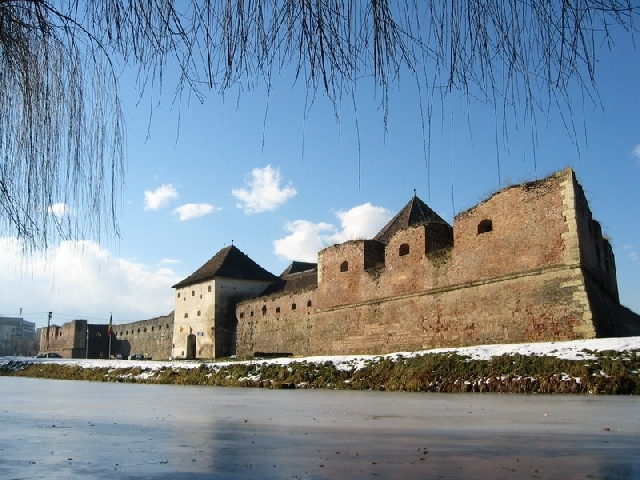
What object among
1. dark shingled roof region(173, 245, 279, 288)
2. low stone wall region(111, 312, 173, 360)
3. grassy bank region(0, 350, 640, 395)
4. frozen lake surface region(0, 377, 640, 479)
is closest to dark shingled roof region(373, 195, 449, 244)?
grassy bank region(0, 350, 640, 395)

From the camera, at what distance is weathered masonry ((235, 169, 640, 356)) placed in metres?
15.9

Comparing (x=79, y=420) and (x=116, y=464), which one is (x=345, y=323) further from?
(x=116, y=464)

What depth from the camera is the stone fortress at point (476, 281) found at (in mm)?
15922

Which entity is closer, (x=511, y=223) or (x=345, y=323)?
(x=511, y=223)

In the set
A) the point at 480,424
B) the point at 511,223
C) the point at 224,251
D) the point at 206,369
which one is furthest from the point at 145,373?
the point at 224,251

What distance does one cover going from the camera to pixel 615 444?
11.5 feet

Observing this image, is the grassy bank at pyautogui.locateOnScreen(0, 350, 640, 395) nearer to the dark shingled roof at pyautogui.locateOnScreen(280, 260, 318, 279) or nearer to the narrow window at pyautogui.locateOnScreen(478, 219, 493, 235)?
the narrow window at pyautogui.locateOnScreen(478, 219, 493, 235)

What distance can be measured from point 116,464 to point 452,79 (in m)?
2.38

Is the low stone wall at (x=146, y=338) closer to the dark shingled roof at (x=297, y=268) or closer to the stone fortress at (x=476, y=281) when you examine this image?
the dark shingled roof at (x=297, y=268)

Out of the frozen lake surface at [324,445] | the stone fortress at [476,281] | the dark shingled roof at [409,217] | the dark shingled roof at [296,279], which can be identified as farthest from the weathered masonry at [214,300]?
the frozen lake surface at [324,445]

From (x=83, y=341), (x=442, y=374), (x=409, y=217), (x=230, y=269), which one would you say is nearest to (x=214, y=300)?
(x=230, y=269)

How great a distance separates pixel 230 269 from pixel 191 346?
5.81m

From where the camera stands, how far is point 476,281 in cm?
1822

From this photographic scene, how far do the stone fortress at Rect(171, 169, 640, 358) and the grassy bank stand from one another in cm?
479
